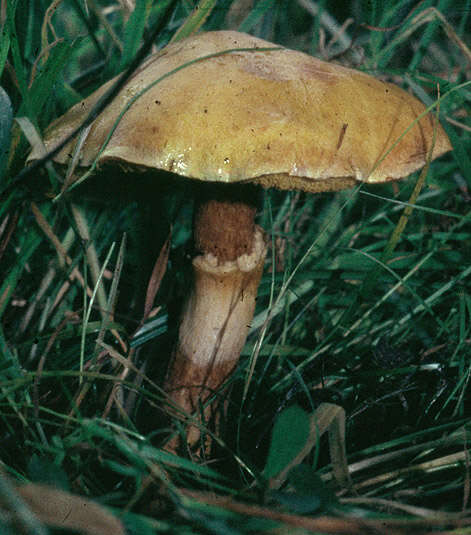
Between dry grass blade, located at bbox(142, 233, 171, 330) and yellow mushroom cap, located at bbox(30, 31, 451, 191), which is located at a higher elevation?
yellow mushroom cap, located at bbox(30, 31, 451, 191)

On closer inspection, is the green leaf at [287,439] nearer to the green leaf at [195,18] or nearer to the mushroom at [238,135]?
the mushroom at [238,135]

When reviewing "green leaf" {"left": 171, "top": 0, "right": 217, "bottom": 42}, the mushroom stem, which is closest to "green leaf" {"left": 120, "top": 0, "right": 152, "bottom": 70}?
"green leaf" {"left": 171, "top": 0, "right": 217, "bottom": 42}

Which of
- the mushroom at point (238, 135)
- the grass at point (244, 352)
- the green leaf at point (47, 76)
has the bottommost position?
the grass at point (244, 352)

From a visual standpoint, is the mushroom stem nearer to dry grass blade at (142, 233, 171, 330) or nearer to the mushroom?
the mushroom

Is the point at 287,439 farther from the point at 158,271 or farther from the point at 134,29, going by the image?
the point at 134,29

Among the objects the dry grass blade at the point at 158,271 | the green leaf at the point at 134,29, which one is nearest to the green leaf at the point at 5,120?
the green leaf at the point at 134,29

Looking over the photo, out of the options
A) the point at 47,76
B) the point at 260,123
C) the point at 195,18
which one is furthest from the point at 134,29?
the point at 260,123

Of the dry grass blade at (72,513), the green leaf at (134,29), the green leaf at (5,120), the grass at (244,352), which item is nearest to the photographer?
the dry grass blade at (72,513)

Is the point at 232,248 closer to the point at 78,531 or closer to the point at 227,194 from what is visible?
the point at 227,194
